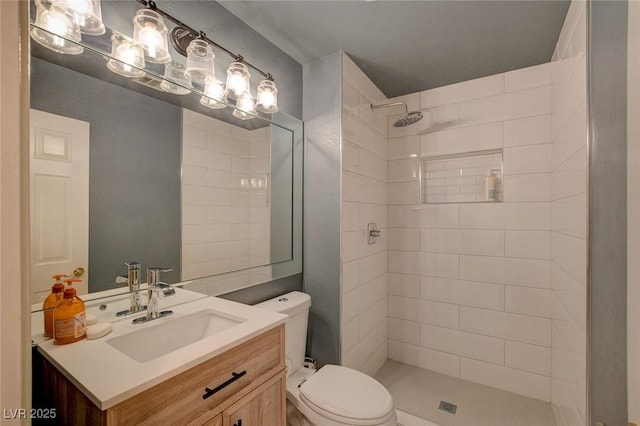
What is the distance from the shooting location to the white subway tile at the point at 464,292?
79.2 inches

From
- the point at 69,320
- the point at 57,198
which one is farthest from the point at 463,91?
the point at 69,320

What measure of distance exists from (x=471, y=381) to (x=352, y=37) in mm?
2527

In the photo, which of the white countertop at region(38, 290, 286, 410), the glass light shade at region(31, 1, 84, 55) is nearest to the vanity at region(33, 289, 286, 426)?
the white countertop at region(38, 290, 286, 410)

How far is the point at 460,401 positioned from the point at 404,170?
5.65 ft

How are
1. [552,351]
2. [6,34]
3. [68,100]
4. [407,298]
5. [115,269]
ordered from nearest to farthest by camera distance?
[6,34]
[68,100]
[115,269]
[552,351]
[407,298]

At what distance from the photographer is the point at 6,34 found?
1.27ft

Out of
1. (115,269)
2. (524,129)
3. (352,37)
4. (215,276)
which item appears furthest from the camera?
(524,129)

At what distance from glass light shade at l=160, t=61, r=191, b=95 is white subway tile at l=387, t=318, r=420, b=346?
2.25 metres

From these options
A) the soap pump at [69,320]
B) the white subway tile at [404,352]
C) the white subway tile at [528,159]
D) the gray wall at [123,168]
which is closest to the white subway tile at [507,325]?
the white subway tile at [404,352]

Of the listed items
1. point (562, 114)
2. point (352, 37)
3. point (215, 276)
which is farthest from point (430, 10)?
point (215, 276)

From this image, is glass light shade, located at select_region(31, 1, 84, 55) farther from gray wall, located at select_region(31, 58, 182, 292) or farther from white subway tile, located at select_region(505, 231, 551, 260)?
white subway tile, located at select_region(505, 231, 551, 260)

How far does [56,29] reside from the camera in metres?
0.89

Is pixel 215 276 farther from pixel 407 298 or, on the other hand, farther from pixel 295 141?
pixel 407 298

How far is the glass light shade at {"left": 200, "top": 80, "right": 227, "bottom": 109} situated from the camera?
1.33 meters
